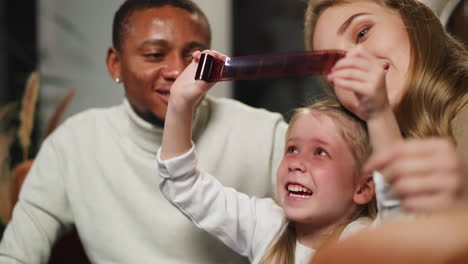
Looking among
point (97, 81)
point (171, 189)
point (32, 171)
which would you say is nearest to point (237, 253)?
point (171, 189)

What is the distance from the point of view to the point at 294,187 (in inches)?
34.1

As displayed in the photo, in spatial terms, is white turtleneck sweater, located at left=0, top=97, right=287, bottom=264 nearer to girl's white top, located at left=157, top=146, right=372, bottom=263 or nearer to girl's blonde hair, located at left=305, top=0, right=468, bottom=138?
girl's white top, located at left=157, top=146, right=372, bottom=263

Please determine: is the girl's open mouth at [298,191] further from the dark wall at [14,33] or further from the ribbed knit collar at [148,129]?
the dark wall at [14,33]

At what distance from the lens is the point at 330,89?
1008 mm

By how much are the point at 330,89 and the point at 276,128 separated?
6.7 inches

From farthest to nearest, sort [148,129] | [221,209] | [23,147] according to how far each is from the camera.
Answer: [23,147], [148,129], [221,209]

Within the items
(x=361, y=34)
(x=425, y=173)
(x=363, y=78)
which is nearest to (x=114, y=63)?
(x=361, y=34)

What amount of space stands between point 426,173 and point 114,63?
2.39 ft

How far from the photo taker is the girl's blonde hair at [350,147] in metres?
0.88

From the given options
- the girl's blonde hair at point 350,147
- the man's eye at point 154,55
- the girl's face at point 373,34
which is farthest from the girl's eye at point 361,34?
the man's eye at point 154,55

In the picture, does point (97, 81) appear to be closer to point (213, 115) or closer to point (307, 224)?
point (213, 115)

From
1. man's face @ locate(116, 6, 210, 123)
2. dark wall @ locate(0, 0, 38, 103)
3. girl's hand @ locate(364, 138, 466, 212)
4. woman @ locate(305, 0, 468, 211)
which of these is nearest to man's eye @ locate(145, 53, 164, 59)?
man's face @ locate(116, 6, 210, 123)

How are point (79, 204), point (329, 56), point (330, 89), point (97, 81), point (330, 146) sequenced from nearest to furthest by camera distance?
point (329, 56)
point (330, 146)
point (330, 89)
point (79, 204)
point (97, 81)

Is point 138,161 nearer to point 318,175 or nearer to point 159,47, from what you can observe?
point 159,47
